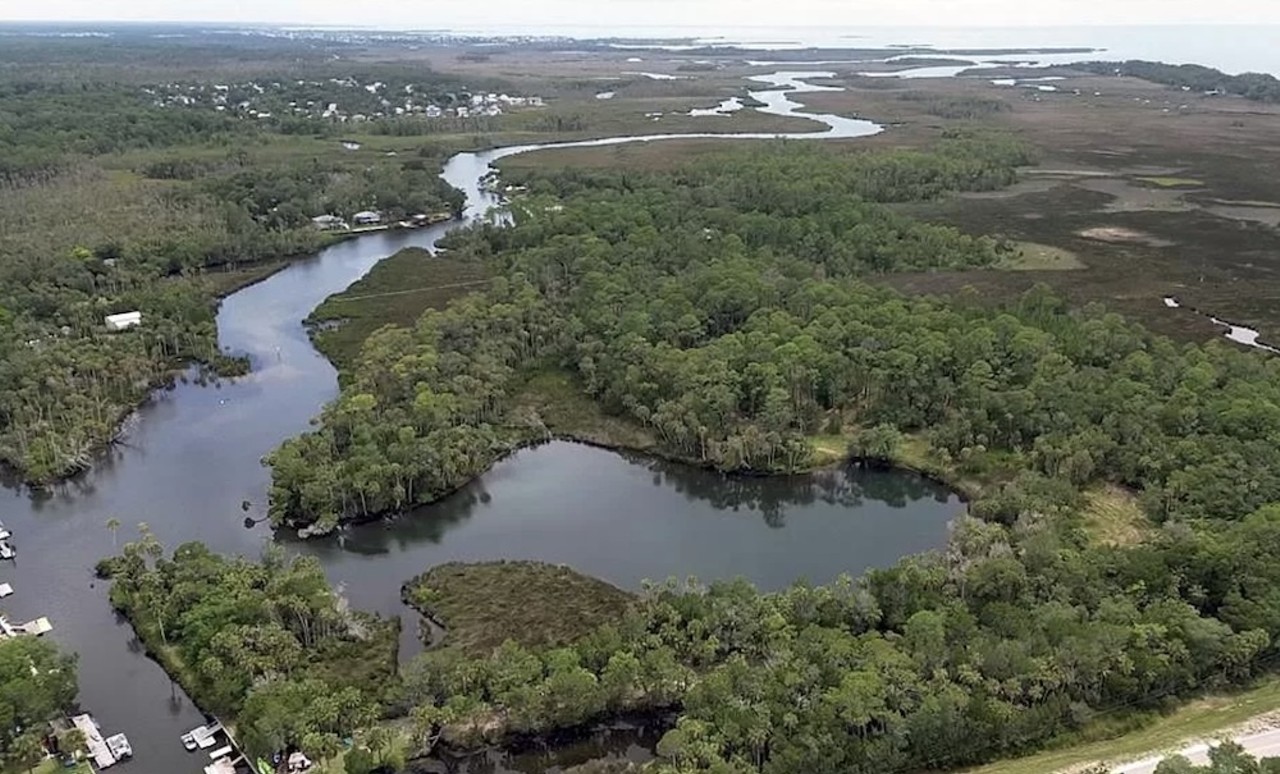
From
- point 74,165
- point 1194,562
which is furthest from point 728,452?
point 74,165

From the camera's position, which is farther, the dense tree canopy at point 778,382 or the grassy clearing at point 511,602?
the dense tree canopy at point 778,382

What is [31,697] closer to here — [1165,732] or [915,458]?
[1165,732]

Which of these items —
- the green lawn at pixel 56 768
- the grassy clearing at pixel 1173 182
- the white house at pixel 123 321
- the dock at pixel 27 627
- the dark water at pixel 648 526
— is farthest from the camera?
the grassy clearing at pixel 1173 182

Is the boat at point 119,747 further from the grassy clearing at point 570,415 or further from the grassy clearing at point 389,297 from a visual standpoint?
the grassy clearing at point 389,297

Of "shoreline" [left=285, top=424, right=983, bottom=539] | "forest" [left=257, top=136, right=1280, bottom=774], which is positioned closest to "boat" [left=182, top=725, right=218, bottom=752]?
"forest" [left=257, top=136, right=1280, bottom=774]

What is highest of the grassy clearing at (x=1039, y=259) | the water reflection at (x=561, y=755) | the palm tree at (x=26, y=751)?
the grassy clearing at (x=1039, y=259)

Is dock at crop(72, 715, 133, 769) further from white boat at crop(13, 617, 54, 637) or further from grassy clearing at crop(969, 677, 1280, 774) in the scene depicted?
grassy clearing at crop(969, 677, 1280, 774)

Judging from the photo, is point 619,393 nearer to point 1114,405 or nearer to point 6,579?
point 1114,405

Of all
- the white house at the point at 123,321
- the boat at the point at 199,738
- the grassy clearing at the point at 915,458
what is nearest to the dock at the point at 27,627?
the boat at the point at 199,738
